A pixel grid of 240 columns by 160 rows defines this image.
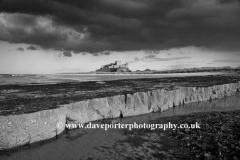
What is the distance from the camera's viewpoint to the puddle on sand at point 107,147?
27.7 feet

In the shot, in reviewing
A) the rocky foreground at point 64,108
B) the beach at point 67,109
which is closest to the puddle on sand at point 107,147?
the beach at point 67,109

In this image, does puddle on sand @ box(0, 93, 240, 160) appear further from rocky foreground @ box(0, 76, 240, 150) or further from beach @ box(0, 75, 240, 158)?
rocky foreground @ box(0, 76, 240, 150)

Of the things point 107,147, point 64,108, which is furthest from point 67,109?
point 107,147

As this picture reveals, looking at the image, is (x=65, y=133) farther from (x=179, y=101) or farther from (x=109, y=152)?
(x=179, y=101)

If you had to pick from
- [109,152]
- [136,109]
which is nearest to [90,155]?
[109,152]

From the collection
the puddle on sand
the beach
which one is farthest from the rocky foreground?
the puddle on sand

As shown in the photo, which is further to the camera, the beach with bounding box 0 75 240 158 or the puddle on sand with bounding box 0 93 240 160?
the beach with bounding box 0 75 240 158

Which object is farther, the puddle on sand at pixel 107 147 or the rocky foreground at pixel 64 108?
the rocky foreground at pixel 64 108

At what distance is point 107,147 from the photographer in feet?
31.3

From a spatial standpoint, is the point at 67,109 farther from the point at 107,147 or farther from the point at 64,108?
the point at 107,147

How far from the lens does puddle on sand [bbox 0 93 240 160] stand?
8.44 metres

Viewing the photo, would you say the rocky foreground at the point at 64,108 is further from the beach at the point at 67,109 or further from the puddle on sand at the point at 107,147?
the puddle on sand at the point at 107,147

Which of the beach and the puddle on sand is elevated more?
the beach

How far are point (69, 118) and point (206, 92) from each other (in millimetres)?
20496
